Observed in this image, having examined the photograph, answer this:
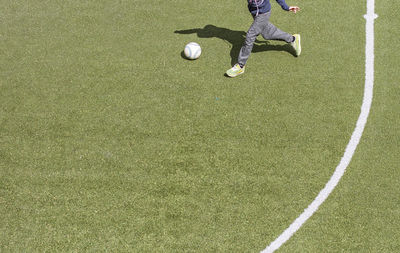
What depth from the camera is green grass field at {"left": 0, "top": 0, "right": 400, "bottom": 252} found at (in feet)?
19.4

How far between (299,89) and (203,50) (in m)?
2.52

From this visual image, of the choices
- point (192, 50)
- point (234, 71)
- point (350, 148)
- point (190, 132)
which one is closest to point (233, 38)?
point (192, 50)

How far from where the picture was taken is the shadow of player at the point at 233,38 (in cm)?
950

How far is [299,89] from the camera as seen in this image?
8.31 meters

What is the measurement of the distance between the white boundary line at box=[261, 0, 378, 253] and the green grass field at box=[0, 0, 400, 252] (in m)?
0.09

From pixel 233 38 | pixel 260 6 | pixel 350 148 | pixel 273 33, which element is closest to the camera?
pixel 350 148

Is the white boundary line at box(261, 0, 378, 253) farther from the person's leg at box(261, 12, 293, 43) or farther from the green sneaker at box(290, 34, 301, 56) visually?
the person's leg at box(261, 12, 293, 43)

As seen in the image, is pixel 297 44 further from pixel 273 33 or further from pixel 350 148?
pixel 350 148

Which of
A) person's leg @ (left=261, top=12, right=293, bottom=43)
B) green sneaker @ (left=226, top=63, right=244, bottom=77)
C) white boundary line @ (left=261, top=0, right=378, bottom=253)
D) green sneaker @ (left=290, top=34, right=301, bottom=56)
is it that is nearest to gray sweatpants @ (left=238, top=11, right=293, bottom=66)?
person's leg @ (left=261, top=12, right=293, bottom=43)

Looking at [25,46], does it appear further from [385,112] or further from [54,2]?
[385,112]

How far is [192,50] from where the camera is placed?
8.95 metres

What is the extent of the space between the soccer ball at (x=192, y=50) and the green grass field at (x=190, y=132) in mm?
180

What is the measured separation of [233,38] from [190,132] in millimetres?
3515

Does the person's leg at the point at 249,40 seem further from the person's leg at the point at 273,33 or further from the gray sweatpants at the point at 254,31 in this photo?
the person's leg at the point at 273,33
